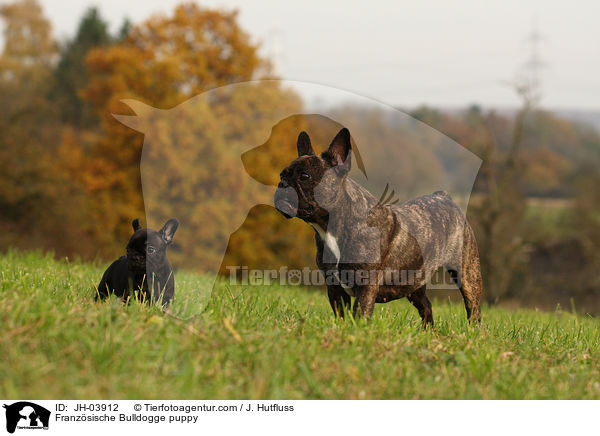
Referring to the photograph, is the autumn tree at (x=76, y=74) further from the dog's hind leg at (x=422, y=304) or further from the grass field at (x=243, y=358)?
the grass field at (x=243, y=358)

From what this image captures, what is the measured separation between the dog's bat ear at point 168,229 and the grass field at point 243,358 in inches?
29.0

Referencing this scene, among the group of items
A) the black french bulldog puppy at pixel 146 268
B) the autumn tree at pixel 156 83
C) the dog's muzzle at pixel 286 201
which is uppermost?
the autumn tree at pixel 156 83

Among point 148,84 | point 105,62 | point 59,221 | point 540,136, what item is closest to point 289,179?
point 148,84

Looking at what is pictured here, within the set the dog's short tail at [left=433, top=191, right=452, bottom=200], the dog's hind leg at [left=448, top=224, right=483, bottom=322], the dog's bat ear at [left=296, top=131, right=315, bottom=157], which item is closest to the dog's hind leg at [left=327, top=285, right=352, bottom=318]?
the dog's bat ear at [left=296, top=131, right=315, bottom=157]

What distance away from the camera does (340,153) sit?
4.96m

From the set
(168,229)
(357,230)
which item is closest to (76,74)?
(168,229)

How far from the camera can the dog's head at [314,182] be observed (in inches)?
191

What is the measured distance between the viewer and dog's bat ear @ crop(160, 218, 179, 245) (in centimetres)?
570

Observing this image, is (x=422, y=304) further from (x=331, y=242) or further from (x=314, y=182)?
(x=314, y=182)

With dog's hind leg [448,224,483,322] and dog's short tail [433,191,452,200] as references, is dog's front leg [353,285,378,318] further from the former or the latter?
dog's short tail [433,191,452,200]

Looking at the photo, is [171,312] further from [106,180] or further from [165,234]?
[106,180]

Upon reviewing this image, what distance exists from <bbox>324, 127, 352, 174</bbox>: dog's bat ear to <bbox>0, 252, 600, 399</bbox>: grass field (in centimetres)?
148

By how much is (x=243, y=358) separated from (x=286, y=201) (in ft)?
4.94
